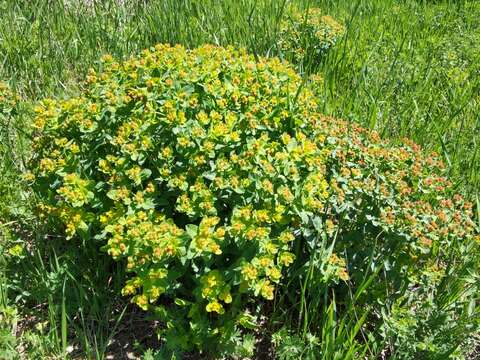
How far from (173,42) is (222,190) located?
6.86 ft

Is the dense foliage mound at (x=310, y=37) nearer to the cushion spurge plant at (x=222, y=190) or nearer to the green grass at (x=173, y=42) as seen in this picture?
the green grass at (x=173, y=42)

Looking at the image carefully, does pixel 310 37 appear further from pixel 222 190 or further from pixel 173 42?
pixel 222 190

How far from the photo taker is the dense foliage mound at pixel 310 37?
143 inches

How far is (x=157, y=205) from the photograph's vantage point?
2.00 metres

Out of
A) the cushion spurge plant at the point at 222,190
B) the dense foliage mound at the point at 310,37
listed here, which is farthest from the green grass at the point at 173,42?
the cushion spurge plant at the point at 222,190

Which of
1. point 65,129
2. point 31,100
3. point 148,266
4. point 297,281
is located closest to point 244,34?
point 31,100

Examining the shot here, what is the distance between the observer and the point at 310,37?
3.71 metres

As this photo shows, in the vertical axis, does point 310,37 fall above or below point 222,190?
above

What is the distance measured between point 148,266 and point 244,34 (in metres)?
2.38

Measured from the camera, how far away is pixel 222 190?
6.39ft

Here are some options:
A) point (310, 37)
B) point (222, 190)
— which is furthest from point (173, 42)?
point (222, 190)

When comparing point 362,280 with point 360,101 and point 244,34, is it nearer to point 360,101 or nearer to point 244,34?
point 360,101

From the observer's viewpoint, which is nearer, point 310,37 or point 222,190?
point 222,190

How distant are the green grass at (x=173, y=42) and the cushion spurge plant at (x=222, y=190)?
0.78 ft
